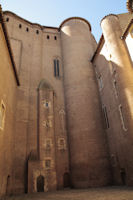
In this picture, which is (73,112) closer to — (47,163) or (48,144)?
(48,144)

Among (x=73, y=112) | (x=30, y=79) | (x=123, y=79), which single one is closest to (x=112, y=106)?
(x=123, y=79)

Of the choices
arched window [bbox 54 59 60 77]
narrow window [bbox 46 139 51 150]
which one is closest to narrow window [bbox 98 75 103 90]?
arched window [bbox 54 59 60 77]

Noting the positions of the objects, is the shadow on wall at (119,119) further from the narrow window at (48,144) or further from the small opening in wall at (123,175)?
the narrow window at (48,144)

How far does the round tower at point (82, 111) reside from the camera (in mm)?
15805

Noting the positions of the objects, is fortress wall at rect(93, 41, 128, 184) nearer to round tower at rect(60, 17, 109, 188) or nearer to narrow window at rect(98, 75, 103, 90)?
narrow window at rect(98, 75, 103, 90)

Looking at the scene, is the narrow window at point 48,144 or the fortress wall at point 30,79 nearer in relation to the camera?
the fortress wall at point 30,79

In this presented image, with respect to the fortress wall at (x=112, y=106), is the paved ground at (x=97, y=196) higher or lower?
lower

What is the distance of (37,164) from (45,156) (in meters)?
1.04

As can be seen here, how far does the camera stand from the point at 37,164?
1512cm

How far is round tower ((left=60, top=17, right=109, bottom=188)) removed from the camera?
15805 millimetres

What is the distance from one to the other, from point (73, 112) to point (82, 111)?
1.08 metres

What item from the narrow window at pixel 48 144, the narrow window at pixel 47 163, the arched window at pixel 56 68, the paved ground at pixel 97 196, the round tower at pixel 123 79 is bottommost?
the paved ground at pixel 97 196

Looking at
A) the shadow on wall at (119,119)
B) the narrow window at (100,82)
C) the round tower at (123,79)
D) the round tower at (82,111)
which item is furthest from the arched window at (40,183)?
the narrow window at (100,82)

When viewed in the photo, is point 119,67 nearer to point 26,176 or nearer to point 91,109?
point 91,109
